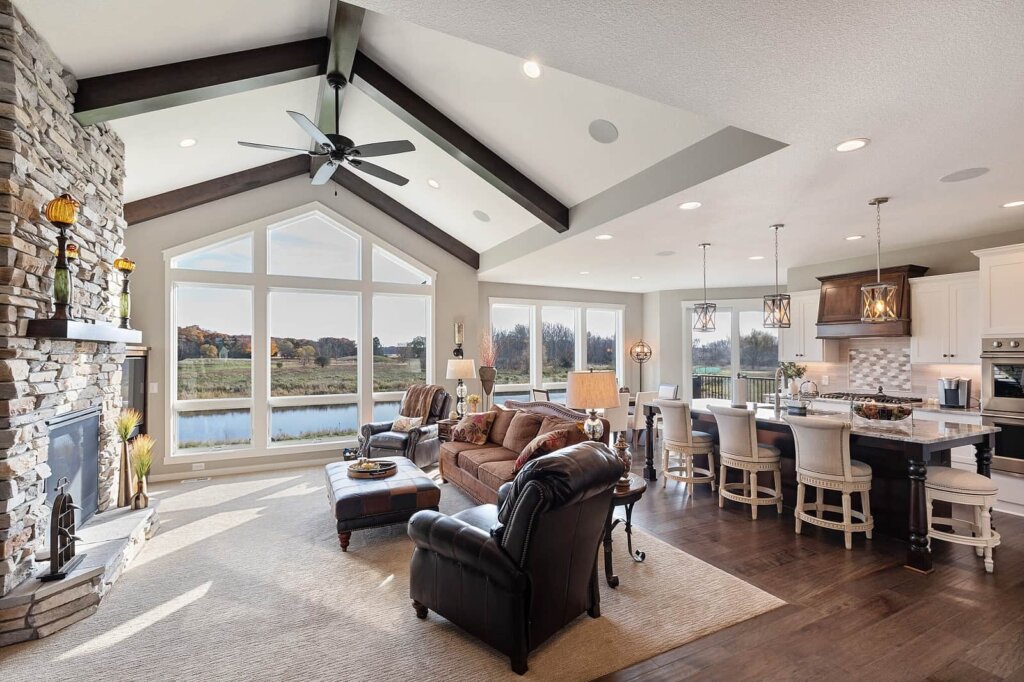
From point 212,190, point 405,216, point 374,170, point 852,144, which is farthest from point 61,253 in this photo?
point 852,144

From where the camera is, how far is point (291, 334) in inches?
269

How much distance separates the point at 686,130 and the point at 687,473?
3.36 m

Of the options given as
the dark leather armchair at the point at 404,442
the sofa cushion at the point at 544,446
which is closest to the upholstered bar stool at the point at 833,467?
the sofa cushion at the point at 544,446

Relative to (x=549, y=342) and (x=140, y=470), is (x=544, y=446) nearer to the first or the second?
(x=140, y=470)

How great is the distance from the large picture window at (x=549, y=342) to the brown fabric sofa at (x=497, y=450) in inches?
119

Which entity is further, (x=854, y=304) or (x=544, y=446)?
(x=854, y=304)

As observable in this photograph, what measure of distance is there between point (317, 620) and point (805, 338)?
6.90 meters

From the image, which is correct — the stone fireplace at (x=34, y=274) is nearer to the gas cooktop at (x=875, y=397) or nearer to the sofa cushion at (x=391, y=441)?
the sofa cushion at (x=391, y=441)

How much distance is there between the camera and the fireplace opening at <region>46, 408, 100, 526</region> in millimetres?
3305

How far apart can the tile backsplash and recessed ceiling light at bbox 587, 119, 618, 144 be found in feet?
15.8

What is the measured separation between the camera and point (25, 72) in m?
2.90

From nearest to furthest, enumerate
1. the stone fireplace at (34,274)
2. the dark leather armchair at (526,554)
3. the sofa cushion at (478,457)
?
the dark leather armchair at (526,554) → the stone fireplace at (34,274) → the sofa cushion at (478,457)

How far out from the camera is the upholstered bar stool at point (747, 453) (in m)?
4.45

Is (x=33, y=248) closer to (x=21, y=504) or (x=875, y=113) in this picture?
(x=21, y=504)
